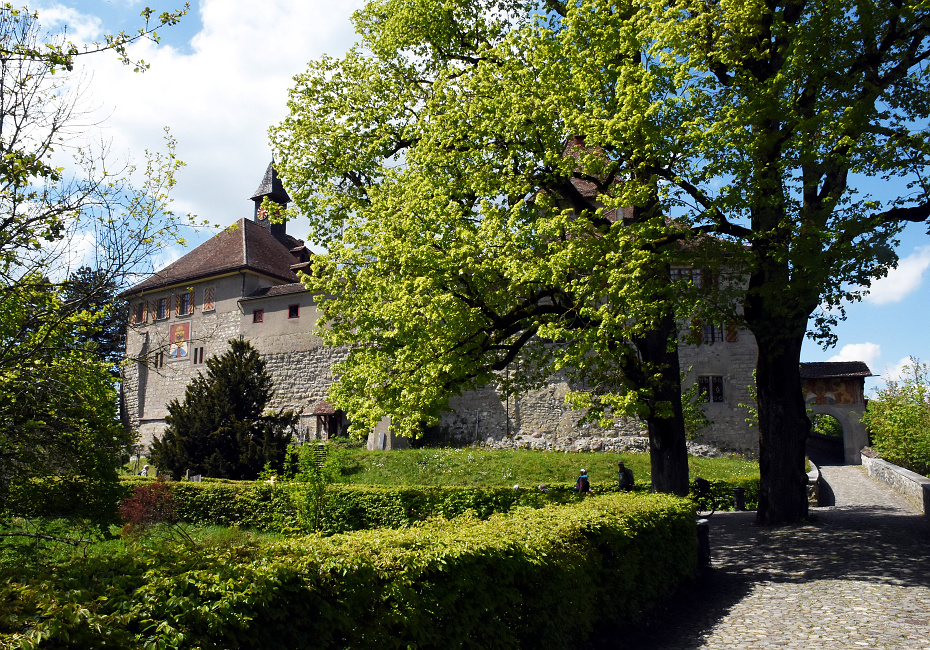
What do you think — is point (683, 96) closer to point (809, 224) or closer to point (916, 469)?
point (809, 224)

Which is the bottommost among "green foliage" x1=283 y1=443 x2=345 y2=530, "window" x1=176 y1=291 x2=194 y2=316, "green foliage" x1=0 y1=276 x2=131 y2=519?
"green foliage" x1=283 y1=443 x2=345 y2=530

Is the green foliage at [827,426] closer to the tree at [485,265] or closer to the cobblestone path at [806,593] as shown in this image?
the cobblestone path at [806,593]

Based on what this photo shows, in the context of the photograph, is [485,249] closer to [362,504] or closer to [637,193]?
[637,193]

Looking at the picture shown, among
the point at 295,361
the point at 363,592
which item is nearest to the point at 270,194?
the point at 295,361

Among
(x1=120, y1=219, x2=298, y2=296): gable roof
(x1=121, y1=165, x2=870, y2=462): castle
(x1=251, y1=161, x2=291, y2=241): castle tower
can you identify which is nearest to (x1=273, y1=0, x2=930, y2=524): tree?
(x1=121, y1=165, x2=870, y2=462): castle

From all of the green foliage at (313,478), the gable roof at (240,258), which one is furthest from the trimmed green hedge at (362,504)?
the gable roof at (240,258)

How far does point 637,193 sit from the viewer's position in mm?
11359

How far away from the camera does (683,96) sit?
1157 centimetres

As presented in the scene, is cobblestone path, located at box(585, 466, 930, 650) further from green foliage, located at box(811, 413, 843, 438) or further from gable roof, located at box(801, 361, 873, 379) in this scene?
green foliage, located at box(811, 413, 843, 438)

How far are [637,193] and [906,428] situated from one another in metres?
21.1

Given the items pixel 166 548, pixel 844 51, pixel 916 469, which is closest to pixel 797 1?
pixel 844 51

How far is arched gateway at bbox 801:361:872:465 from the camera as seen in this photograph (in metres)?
36.3

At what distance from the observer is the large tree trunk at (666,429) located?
13.0 meters

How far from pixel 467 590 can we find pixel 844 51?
33.6 ft
